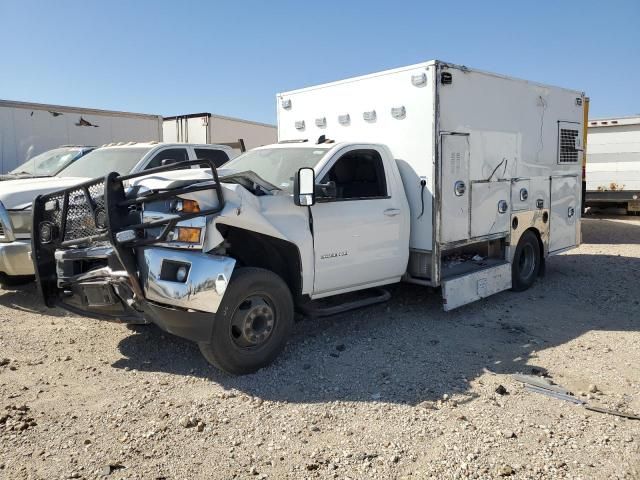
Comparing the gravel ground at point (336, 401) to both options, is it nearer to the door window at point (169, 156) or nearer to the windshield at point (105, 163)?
the windshield at point (105, 163)

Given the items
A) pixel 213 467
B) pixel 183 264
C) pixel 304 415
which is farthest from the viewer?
pixel 183 264

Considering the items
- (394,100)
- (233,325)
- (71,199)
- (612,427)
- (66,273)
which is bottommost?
(612,427)

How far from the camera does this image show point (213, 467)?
11.1 feet

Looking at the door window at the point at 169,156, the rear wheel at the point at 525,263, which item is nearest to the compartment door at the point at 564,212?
the rear wheel at the point at 525,263

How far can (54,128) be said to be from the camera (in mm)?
13086

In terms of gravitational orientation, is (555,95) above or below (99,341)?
above

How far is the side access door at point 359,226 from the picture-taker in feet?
17.7

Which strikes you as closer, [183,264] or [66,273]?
[183,264]

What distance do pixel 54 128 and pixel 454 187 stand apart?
400 inches

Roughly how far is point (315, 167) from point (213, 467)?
3040 millimetres

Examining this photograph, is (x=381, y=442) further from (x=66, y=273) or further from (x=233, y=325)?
(x=66, y=273)

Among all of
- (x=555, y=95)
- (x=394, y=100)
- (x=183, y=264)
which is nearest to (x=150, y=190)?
(x=183, y=264)

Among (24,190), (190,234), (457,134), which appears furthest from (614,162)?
(190,234)

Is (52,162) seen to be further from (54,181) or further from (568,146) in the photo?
(568,146)
